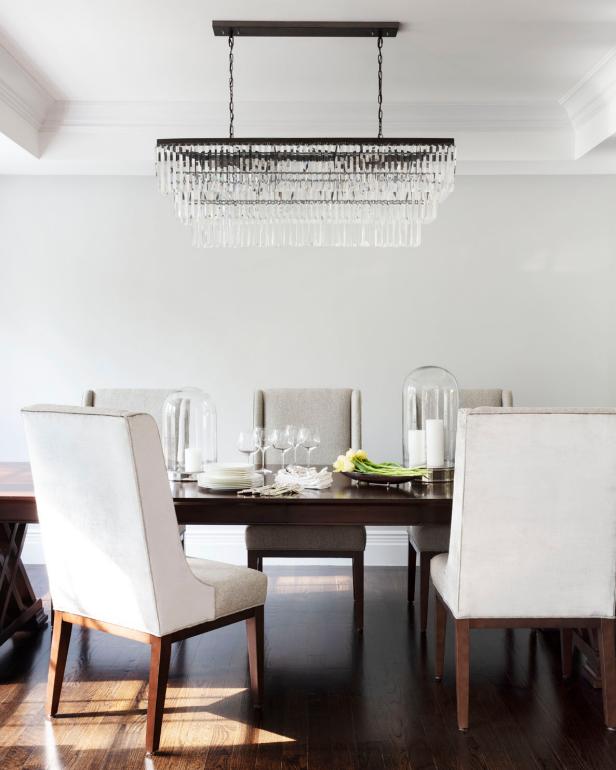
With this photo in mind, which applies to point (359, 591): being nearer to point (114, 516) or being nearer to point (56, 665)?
point (56, 665)

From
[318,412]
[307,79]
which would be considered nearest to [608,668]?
[318,412]

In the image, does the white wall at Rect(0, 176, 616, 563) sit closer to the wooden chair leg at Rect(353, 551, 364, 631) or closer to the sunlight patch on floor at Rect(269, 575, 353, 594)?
the sunlight patch on floor at Rect(269, 575, 353, 594)

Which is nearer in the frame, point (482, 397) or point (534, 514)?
point (534, 514)

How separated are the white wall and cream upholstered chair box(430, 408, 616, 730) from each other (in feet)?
6.98

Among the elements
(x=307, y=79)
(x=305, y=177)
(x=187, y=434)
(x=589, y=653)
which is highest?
(x=307, y=79)

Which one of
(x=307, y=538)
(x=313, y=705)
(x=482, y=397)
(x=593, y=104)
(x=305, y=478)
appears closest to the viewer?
(x=313, y=705)

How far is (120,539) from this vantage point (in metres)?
→ 2.21

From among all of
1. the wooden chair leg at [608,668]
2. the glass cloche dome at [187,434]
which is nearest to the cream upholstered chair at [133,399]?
the glass cloche dome at [187,434]

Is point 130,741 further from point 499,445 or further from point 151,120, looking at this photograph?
point 151,120

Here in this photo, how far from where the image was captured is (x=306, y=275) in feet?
14.8

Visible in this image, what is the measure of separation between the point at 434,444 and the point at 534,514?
669 mm

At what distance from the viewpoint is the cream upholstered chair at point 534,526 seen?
2250 mm

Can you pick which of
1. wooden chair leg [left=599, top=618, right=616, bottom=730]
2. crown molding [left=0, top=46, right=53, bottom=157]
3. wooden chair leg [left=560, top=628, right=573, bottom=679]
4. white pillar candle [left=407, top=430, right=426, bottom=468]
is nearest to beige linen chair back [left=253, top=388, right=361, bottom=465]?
white pillar candle [left=407, top=430, right=426, bottom=468]

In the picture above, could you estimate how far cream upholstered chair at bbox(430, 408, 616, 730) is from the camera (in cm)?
225
